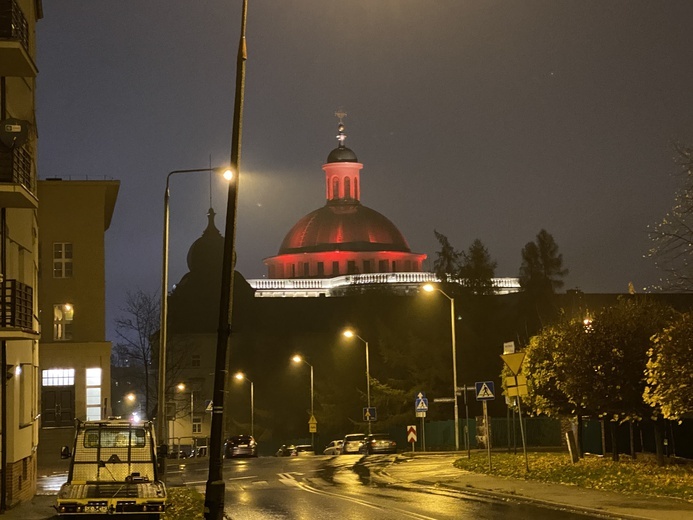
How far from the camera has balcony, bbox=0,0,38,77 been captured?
79.3 ft

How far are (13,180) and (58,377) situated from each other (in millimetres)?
40327

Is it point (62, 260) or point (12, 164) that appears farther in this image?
point (62, 260)

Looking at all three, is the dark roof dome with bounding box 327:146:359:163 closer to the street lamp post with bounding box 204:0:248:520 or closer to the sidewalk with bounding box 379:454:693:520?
the sidewalk with bounding box 379:454:693:520

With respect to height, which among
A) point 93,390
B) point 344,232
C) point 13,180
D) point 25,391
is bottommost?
point 25,391

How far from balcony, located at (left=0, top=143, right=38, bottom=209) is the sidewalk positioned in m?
12.8

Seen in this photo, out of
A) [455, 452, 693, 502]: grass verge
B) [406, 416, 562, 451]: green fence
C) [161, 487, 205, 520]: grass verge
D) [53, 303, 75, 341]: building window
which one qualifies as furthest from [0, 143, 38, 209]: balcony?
[53, 303, 75, 341]: building window

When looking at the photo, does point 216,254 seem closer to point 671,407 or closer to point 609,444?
point 609,444

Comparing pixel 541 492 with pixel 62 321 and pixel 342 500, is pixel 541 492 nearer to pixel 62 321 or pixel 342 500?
pixel 342 500

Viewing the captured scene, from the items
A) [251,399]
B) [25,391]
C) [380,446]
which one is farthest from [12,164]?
[251,399]

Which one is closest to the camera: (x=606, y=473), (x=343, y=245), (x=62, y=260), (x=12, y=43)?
(x=12, y=43)

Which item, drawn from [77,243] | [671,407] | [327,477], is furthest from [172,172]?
[77,243]

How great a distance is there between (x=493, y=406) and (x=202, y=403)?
33.3 m

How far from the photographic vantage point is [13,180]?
25.1m

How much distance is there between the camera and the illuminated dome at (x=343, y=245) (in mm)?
164250
